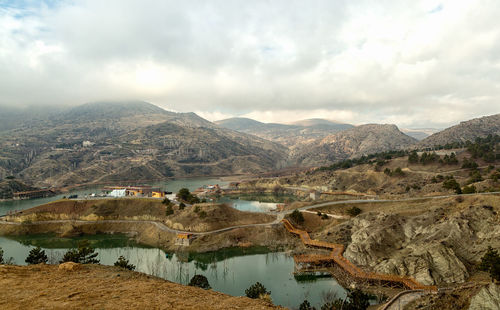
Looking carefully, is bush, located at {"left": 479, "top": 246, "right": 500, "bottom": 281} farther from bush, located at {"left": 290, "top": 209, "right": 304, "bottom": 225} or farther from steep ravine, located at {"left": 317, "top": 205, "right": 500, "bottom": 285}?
bush, located at {"left": 290, "top": 209, "right": 304, "bottom": 225}

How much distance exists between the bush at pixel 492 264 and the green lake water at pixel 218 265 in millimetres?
20585

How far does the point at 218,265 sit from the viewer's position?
5859 cm

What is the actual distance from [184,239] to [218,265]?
14.0 m

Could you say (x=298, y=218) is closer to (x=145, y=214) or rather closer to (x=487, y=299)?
(x=145, y=214)

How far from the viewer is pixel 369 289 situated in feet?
146

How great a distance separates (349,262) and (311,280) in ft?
29.4

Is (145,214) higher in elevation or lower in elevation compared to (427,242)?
lower


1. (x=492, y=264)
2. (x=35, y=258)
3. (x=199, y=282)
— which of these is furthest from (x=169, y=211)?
A: (x=492, y=264)

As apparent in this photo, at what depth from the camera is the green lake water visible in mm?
46312

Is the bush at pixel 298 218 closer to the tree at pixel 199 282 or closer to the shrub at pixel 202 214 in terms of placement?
the shrub at pixel 202 214

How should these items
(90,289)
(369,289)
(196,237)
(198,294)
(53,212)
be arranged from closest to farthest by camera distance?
(90,289), (198,294), (369,289), (196,237), (53,212)

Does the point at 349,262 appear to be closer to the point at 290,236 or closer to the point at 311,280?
the point at 311,280

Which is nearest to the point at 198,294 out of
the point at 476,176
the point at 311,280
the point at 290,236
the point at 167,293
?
the point at 167,293

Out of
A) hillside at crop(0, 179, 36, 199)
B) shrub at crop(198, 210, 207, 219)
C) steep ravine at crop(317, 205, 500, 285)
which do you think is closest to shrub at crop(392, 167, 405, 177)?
steep ravine at crop(317, 205, 500, 285)
